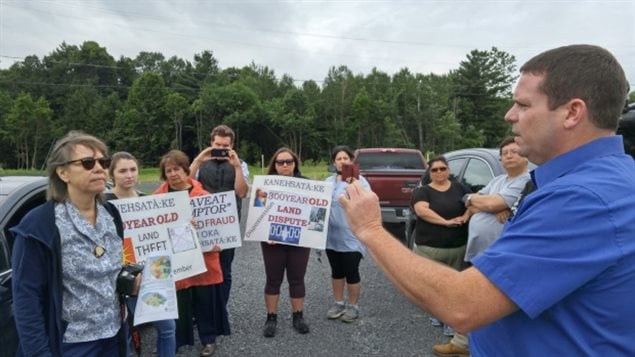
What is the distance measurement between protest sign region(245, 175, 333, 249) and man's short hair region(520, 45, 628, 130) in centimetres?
350

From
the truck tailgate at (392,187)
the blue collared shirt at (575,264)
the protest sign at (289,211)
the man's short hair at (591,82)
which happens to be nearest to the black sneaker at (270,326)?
the protest sign at (289,211)

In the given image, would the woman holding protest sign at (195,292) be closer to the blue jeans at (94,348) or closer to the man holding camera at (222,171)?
the man holding camera at (222,171)

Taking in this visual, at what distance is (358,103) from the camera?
190ft

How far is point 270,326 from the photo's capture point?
179 inches

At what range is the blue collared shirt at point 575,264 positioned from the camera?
105 centimetres

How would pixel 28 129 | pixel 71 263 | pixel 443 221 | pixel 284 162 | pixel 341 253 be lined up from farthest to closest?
pixel 28 129, pixel 341 253, pixel 284 162, pixel 443 221, pixel 71 263

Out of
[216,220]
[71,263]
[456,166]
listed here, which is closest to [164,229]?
[216,220]

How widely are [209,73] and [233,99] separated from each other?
1001 inches

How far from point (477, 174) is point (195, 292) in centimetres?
338

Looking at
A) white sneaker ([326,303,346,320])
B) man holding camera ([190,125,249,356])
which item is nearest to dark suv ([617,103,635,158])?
white sneaker ([326,303,346,320])

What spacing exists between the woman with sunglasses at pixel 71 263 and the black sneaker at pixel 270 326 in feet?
7.08

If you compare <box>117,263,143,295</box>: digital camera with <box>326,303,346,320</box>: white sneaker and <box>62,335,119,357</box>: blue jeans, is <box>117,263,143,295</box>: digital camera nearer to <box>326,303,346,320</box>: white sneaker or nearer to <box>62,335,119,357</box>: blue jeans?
<box>62,335,119,357</box>: blue jeans

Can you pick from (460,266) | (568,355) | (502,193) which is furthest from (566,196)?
(460,266)

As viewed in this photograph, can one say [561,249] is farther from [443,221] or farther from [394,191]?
[394,191]
